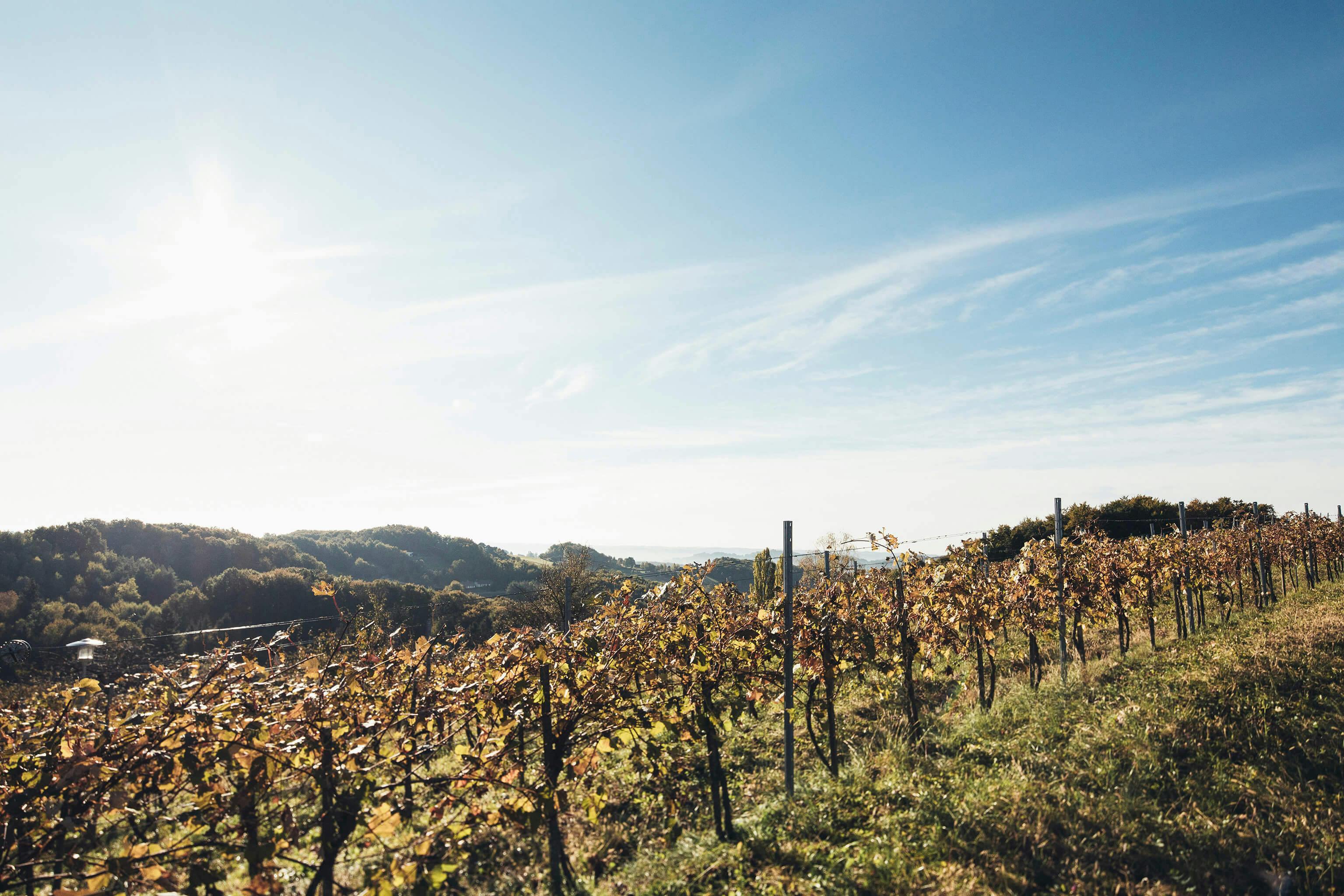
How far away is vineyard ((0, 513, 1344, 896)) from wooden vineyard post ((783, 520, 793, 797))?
0.14ft

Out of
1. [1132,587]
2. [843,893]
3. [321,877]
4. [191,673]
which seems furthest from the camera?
[1132,587]

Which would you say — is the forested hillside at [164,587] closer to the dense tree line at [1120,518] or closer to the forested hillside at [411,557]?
the forested hillside at [411,557]

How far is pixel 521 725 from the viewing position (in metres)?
4.60

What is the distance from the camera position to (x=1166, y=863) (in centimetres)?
461

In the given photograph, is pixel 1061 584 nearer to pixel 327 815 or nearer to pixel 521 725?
pixel 521 725

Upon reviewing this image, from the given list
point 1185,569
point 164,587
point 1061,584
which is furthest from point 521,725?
point 164,587

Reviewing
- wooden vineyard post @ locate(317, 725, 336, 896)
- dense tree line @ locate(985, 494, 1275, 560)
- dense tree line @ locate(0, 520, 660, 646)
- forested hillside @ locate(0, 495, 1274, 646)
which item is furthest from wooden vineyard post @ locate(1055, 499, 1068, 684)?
dense tree line @ locate(985, 494, 1275, 560)

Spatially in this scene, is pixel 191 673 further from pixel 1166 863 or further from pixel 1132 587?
pixel 1132 587

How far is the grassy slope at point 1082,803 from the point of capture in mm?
4590

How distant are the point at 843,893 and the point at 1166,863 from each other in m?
2.34

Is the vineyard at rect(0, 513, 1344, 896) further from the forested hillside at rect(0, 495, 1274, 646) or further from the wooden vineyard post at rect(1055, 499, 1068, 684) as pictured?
the forested hillside at rect(0, 495, 1274, 646)

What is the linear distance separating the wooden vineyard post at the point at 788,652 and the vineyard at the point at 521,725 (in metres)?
0.04

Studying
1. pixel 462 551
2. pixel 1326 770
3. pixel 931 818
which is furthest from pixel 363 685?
pixel 462 551

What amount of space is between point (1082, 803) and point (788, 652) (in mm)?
2690
